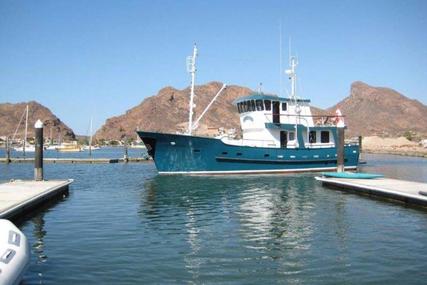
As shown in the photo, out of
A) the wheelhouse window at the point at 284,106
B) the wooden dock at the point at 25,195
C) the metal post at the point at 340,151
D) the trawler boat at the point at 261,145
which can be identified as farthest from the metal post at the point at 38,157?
the wheelhouse window at the point at 284,106

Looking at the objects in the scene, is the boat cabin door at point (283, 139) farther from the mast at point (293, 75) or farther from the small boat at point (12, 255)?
the small boat at point (12, 255)

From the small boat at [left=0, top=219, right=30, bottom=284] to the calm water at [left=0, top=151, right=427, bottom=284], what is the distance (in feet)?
2.56

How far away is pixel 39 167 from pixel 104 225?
426 inches

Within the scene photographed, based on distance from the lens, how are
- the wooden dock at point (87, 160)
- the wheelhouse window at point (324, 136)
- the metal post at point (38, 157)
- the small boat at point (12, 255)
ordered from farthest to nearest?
the wooden dock at point (87, 160)
the wheelhouse window at point (324, 136)
the metal post at point (38, 157)
the small boat at point (12, 255)

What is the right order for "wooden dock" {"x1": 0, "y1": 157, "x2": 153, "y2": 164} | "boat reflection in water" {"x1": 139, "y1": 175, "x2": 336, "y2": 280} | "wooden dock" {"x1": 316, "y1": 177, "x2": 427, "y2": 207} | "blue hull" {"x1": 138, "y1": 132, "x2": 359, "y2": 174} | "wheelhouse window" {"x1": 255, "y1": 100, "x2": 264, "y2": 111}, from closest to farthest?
"boat reflection in water" {"x1": 139, "y1": 175, "x2": 336, "y2": 280}
"wooden dock" {"x1": 316, "y1": 177, "x2": 427, "y2": 207}
"blue hull" {"x1": 138, "y1": 132, "x2": 359, "y2": 174}
"wheelhouse window" {"x1": 255, "y1": 100, "x2": 264, "y2": 111}
"wooden dock" {"x1": 0, "y1": 157, "x2": 153, "y2": 164}

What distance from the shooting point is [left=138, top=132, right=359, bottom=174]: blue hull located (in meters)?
31.2

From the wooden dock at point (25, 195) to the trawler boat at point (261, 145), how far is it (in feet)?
32.8

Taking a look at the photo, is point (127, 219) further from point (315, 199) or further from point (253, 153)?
point (253, 153)

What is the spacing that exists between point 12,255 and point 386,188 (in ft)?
52.9

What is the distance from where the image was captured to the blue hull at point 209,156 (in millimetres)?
31188

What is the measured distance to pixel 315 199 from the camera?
65.5 feet

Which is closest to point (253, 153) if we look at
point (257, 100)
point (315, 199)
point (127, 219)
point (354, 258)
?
point (257, 100)

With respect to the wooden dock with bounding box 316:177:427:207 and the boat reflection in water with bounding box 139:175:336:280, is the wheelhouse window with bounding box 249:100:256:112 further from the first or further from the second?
the wooden dock with bounding box 316:177:427:207

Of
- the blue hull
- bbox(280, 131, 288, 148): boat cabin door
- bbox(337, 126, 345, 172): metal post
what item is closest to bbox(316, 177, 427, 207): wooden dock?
bbox(337, 126, 345, 172): metal post
